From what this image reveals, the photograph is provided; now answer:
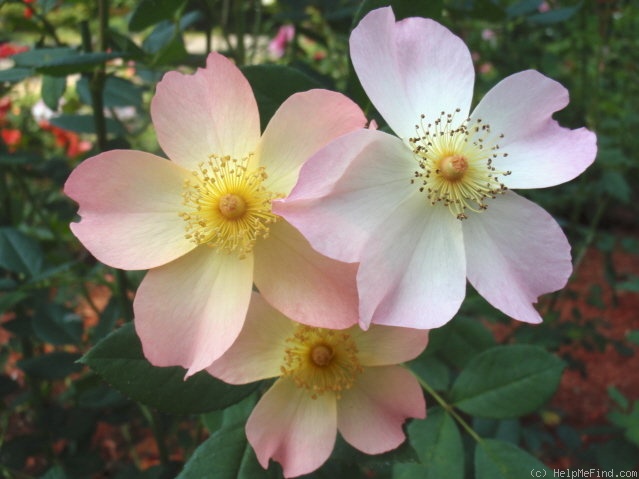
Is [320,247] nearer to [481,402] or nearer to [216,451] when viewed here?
[216,451]

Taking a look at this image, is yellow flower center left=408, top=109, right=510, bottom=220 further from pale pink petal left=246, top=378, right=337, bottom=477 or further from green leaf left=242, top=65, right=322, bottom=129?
pale pink petal left=246, top=378, right=337, bottom=477

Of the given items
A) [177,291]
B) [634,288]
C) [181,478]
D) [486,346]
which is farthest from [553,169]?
[634,288]

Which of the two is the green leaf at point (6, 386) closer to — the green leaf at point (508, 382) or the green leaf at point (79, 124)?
the green leaf at point (79, 124)

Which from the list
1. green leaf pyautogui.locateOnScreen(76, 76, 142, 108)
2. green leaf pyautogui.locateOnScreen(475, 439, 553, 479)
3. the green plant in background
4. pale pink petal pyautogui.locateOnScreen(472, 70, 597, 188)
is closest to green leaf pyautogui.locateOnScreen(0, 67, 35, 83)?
the green plant in background

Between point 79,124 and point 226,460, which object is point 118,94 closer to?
point 79,124

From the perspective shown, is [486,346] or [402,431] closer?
[402,431]

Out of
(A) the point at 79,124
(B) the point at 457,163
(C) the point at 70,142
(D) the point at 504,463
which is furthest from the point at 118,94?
(C) the point at 70,142
